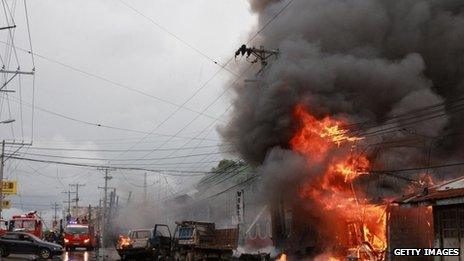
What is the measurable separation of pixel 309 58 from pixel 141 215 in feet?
117

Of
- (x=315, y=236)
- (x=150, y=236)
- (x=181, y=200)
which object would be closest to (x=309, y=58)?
(x=315, y=236)

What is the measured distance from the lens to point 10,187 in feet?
176

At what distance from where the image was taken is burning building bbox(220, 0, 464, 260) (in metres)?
20.6

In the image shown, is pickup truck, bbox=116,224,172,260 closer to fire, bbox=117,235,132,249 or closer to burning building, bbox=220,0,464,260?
fire, bbox=117,235,132,249

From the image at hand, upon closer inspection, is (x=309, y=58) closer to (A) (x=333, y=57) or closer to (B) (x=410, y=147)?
(A) (x=333, y=57)

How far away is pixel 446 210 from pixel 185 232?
12.4m

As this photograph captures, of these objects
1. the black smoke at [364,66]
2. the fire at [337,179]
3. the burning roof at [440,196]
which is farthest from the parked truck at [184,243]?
the burning roof at [440,196]

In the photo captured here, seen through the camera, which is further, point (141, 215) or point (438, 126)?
point (141, 215)

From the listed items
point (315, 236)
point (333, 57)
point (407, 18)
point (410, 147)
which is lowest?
point (315, 236)

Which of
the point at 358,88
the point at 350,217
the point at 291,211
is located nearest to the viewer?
the point at 350,217

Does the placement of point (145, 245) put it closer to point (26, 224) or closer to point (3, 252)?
point (3, 252)

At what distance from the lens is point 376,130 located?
21.0m

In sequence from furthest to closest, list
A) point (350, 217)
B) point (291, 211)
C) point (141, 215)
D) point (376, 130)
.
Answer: point (141, 215) → point (291, 211) → point (376, 130) → point (350, 217)

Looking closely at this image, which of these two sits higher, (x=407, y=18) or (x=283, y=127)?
(x=407, y=18)
